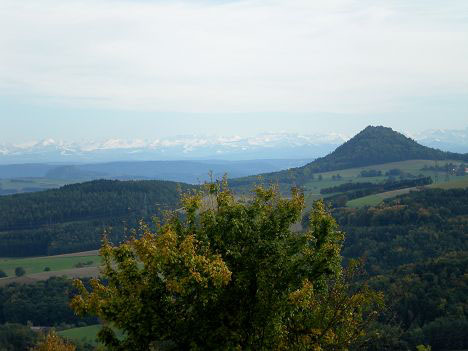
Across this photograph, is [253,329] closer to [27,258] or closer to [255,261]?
[255,261]

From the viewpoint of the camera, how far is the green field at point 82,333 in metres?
78.3

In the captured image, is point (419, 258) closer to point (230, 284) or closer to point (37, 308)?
point (37, 308)

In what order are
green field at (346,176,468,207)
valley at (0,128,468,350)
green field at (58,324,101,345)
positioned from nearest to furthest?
valley at (0,128,468,350) < green field at (58,324,101,345) < green field at (346,176,468,207)

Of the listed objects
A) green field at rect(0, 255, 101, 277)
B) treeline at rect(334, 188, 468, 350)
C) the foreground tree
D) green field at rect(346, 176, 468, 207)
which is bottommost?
green field at rect(0, 255, 101, 277)

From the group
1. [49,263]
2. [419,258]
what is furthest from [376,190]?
[49,263]

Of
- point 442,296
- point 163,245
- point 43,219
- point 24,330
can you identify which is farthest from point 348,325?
point 43,219

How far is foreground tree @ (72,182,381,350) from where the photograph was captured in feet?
46.3

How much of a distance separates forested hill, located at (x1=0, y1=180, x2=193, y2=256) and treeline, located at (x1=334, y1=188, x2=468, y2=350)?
211ft

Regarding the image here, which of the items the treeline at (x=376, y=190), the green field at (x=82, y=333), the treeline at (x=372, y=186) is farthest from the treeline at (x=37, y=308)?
the treeline at (x=372, y=186)

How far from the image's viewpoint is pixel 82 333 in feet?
272

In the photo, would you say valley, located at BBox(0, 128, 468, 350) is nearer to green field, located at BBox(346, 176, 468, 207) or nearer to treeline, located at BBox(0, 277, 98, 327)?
treeline, located at BBox(0, 277, 98, 327)

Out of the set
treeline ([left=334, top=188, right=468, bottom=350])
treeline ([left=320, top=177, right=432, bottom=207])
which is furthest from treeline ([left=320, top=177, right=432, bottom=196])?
treeline ([left=334, top=188, right=468, bottom=350])

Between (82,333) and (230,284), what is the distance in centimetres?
7457

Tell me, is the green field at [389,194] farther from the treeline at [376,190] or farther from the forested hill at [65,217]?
the forested hill at [65,217]
